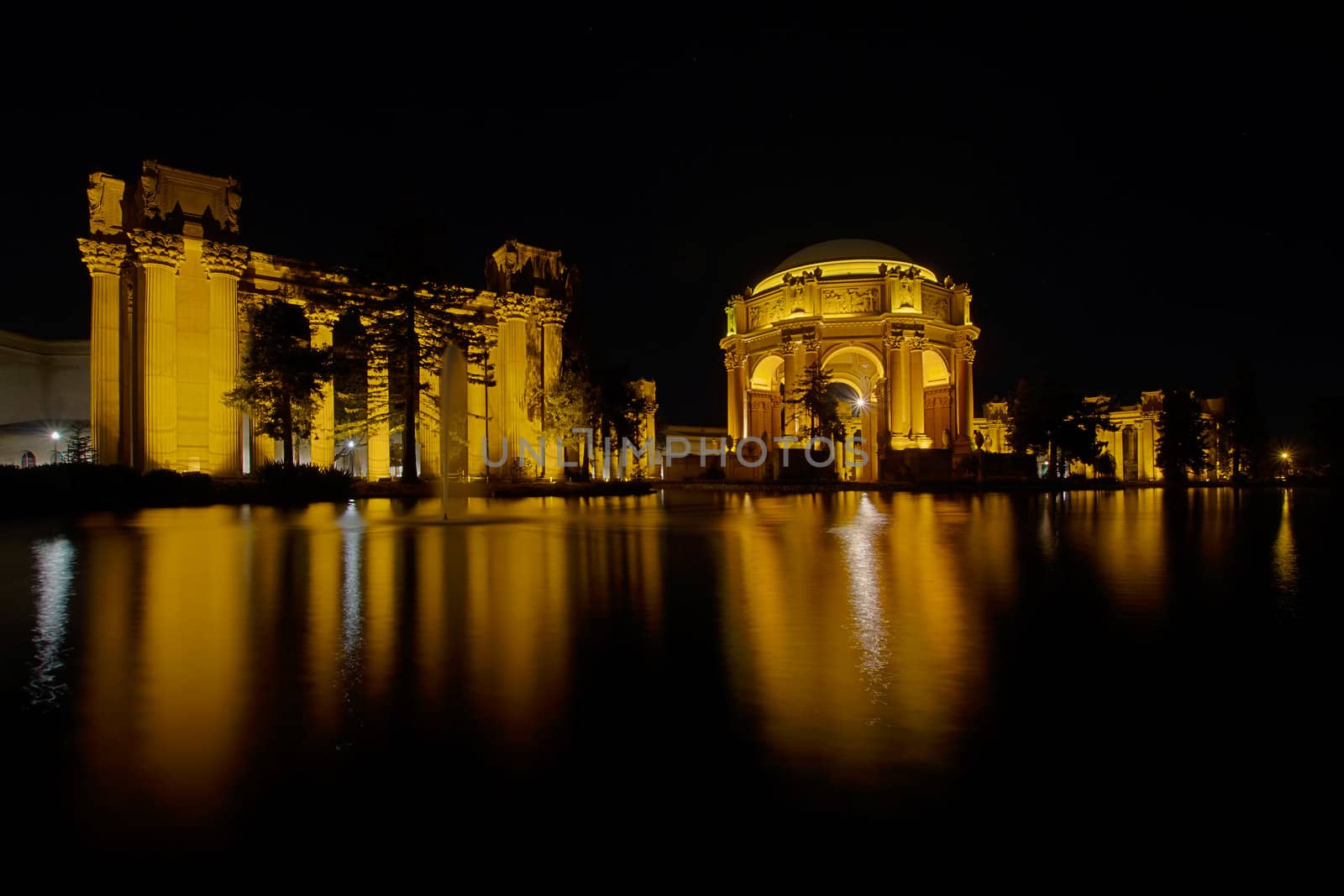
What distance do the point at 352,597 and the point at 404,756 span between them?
416cm

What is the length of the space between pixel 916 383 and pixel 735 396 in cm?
1847

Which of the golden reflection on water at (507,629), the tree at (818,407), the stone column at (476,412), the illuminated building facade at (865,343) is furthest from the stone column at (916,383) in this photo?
the golden reflection on water at (507,629)

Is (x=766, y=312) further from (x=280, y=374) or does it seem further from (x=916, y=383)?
(x=280, y=374)

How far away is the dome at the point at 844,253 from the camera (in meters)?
70.3

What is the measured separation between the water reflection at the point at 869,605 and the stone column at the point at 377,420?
22.9 m

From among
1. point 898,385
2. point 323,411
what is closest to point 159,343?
point 323,411

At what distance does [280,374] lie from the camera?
91.7ft

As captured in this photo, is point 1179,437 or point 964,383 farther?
point 1179,437

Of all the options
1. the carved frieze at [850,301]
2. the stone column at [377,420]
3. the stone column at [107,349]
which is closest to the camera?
the stone column at [107,349]

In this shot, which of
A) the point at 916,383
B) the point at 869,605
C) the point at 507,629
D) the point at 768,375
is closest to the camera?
the point at 507,629

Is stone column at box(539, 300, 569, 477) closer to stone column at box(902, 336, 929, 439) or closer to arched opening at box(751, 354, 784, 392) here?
stone column at box(902, 336, 929, 439)

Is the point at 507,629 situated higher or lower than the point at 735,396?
lower

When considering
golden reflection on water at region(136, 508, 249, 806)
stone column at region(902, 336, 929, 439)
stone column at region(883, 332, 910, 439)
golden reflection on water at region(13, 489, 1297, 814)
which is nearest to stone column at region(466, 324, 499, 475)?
golden reflection on water at region(13, 489, 1297, 814)

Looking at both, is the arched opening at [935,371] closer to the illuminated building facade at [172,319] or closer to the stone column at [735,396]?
the stone column at [735,396]
